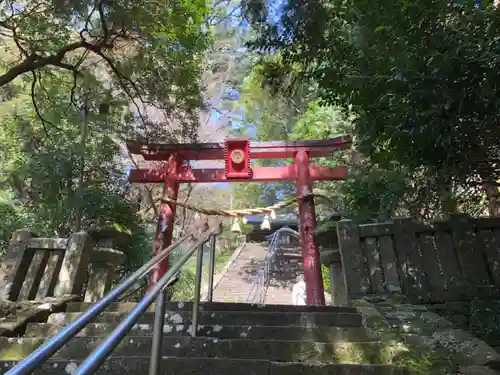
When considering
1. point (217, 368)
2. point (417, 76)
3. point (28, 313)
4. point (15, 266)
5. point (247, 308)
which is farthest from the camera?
point (15, 266)

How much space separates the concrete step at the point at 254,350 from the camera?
239 centimetres

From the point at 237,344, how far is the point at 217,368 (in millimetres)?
322

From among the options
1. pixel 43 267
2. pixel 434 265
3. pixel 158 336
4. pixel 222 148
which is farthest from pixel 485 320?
pixel 222 148

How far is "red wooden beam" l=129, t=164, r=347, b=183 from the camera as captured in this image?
7.60m

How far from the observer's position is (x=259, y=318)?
3082mm

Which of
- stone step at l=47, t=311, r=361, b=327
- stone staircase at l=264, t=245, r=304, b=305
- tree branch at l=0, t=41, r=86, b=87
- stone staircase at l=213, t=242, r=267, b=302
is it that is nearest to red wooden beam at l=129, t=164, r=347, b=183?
tree branch at l=0, t=41, r=86, b=87

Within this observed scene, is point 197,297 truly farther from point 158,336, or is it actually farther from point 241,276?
point 241,276

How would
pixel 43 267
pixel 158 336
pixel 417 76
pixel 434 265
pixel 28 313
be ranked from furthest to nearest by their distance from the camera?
pixel 43 267 < pixel 434 265 < pixel 28 313 < pixel 417 76 < pixel 158 336

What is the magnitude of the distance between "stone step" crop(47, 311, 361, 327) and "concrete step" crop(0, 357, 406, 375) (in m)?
0.67

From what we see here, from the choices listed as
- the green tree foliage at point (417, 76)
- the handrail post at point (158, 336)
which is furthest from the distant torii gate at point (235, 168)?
the handrail post at point (158, 336)

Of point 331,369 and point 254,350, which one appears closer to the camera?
point 331,369

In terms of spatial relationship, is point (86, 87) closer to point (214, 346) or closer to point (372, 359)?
point (214, 346)

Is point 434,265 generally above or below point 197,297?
above

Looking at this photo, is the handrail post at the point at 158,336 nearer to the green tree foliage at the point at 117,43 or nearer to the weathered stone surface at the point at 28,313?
the weathered stone surface at the point at 28,313
